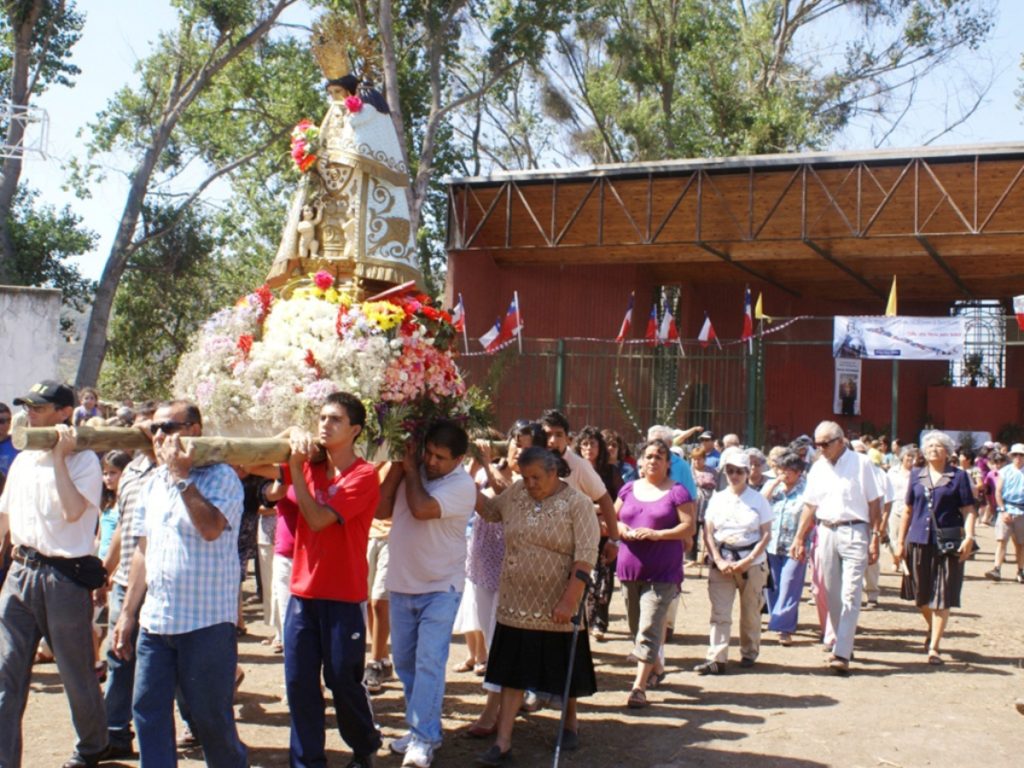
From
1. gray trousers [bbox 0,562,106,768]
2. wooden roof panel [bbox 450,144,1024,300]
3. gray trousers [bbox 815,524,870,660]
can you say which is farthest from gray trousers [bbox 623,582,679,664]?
wooden roof panel [bbox 450,144,1024,300]

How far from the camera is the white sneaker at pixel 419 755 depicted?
5.54 m

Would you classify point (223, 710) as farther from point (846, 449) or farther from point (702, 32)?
point (702, 32)

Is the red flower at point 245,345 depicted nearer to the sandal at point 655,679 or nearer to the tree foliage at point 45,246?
the sandal at point 655,679

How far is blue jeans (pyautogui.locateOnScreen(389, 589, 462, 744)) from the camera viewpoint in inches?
221

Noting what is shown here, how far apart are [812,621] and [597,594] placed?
11.6ft

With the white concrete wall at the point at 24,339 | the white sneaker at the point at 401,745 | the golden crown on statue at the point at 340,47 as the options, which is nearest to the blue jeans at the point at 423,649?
the white sneaker at the point at 401,745

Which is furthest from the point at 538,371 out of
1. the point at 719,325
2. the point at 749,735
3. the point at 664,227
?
the point at 749,735

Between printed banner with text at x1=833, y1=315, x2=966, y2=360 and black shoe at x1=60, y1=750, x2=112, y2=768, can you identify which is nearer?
black shoe at x1=60, y1=750, x2=112, y2=768

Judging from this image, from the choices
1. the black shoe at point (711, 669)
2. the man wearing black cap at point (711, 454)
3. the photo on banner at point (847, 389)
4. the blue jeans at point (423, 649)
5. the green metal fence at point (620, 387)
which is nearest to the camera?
the blue jeans at point (423, 649)

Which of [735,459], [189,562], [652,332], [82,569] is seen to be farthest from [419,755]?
[652,332]

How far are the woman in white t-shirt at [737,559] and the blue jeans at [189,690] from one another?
15.4 ft

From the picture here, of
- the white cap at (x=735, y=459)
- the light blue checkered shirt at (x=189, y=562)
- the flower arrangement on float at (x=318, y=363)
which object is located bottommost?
the light blue checkered shirt at (x=189, y=562)

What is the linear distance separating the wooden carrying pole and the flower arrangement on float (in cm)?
35

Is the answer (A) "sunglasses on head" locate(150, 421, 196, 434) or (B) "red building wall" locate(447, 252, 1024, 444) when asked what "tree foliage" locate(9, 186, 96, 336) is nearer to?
(B) "red building wall" locate(447, 252, 1024, 444)
